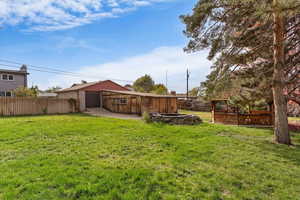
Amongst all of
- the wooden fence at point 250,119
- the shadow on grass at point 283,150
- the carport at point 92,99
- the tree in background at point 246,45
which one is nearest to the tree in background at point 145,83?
the carport at point 92,99

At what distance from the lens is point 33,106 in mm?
14047

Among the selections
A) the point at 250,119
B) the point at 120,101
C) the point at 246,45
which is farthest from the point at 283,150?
the point at 120,101

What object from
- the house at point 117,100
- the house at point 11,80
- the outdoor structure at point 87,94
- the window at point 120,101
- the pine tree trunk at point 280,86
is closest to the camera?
the pine tree trunk at point 280,86

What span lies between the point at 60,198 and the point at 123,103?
14.5 m

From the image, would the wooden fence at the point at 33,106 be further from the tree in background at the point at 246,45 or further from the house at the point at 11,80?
the tree in background at the point at 246,45

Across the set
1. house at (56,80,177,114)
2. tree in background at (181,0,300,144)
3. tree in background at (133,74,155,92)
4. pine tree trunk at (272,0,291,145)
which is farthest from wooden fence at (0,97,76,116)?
tree in background at (133,74,155,92)

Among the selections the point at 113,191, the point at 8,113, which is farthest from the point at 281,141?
the point at 8,113

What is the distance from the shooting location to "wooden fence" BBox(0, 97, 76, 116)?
1282cm

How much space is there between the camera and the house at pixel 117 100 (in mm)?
15038

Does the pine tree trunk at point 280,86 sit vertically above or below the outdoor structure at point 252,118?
above

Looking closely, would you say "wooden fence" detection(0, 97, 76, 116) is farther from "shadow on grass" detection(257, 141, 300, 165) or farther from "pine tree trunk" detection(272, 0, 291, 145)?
"pine tree trunk" detection(272, 0, 291, 145)

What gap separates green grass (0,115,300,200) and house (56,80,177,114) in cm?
986

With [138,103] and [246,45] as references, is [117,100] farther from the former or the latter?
[246,45]

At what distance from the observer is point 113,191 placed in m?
2.43
